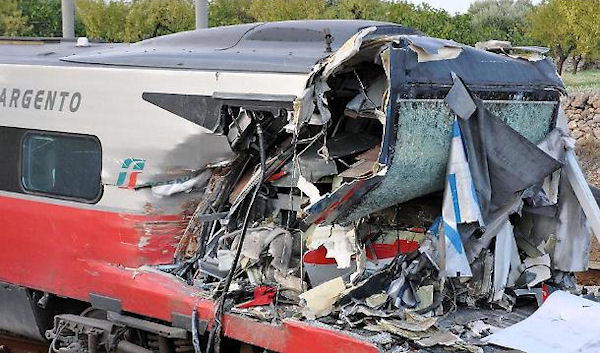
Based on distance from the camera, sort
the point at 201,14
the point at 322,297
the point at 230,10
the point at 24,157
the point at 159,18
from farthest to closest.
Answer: the point at 230,10 < the point at 159,18 < the point at 201,14 < the point at 24,157 < the point at 322,297

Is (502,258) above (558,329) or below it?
above

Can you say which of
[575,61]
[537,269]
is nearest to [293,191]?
[537,269]

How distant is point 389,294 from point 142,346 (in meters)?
1.93

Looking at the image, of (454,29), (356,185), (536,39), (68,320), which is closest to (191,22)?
(454,29)

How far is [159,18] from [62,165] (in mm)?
16409

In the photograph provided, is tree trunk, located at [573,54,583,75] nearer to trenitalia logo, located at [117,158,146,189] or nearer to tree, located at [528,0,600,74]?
tree, located at [528,0,600,74]

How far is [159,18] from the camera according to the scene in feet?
73.8

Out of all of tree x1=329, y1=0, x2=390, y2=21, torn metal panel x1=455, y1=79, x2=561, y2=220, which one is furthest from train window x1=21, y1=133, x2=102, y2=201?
tree x1=329, y1=0, x2=390, y2=21

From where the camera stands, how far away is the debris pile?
5184 mm

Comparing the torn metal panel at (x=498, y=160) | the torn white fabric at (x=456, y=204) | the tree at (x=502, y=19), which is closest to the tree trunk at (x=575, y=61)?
the tree at (x=502, y=19)

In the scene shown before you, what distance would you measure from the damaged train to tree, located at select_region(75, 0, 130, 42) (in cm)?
1797

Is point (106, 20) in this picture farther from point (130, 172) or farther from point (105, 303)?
point (105, 303)

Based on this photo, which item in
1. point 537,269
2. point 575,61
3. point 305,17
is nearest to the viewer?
point 537,269

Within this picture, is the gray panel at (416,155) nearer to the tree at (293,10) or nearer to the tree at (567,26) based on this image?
the tree at (567,26)
